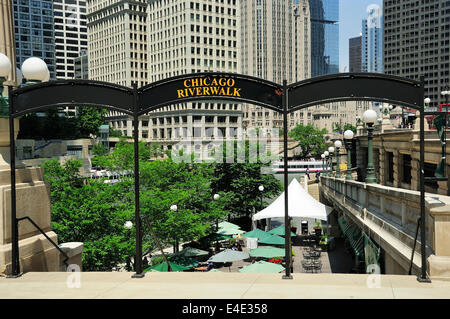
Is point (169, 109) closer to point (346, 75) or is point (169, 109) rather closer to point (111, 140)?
point (111, 140)

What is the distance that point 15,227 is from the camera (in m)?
7.73

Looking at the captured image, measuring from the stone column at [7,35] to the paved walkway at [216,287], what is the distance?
383 cm

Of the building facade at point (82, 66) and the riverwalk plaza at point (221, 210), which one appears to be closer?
the riverwalk plaza at point (221, 210)

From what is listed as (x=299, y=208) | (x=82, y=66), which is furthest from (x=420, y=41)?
(x=299, y=208)

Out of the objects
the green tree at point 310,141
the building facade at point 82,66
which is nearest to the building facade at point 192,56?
the green tree at point 310,141

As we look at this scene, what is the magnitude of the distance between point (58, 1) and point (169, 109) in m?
96.7

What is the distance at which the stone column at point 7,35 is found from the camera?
8500 millimetres

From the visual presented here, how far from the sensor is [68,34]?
179 meters

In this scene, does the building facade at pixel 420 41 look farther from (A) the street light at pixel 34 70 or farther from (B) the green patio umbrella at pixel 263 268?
(A) the street light at pixel 34 70

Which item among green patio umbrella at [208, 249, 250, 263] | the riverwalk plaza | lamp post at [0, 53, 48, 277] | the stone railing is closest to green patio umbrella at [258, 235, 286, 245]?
the riverwalk plaza

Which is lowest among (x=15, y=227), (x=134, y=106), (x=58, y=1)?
(x=15, y=227)

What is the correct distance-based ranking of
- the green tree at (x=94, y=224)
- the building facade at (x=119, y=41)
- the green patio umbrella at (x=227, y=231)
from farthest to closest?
the building facade at (x=119, y=41) → the green patio umbrella at (x=227, y=231) → the green tree at (x=94, y=224)
